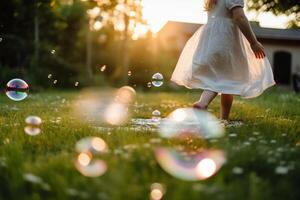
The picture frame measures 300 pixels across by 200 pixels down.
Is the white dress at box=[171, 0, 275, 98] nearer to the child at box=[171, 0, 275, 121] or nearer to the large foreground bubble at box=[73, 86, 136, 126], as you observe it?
the child at box=[171, 0, 275, 121]

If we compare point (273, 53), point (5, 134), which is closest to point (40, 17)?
point (273, 53)

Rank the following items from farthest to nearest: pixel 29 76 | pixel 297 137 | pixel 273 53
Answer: pixel 273 53
pixel 29 76
pixel 297 137

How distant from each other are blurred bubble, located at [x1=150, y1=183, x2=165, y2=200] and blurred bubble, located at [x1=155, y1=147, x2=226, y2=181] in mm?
200

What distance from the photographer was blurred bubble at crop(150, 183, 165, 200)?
262 centimetres

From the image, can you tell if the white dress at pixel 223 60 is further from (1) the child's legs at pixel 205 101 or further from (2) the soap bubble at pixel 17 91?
(2) the soap bubble at pixel 17 91

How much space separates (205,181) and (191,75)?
371cm

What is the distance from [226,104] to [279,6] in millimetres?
1483

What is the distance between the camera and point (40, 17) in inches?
1192

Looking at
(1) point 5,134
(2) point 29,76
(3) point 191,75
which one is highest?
(3) point 191,75

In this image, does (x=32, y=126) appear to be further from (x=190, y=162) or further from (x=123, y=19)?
(x=123, y=19)

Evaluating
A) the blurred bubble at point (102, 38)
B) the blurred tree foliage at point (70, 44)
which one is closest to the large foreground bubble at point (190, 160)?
the blurred tree foliage at point (70, 44)

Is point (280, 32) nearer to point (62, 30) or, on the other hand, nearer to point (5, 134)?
point (62, 30)

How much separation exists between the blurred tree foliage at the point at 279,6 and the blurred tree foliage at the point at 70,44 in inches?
588

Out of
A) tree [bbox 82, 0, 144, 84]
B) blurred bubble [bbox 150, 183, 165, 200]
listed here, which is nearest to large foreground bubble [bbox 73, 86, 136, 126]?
blurred bubble [bbox 150, 183, 165, 200]
